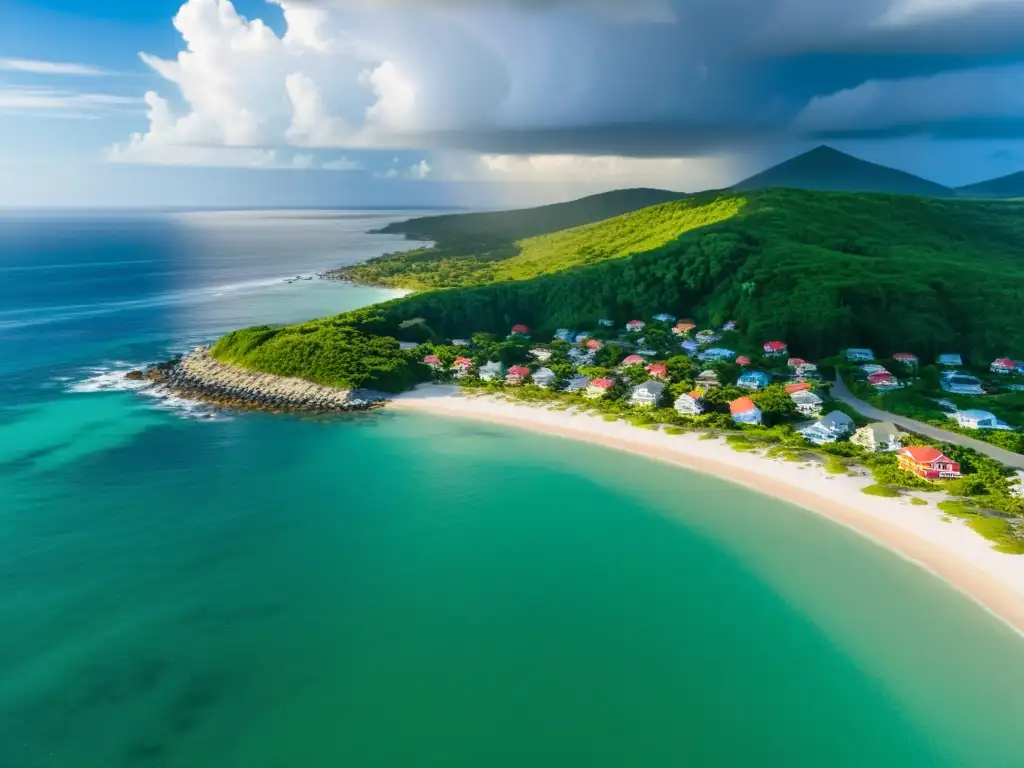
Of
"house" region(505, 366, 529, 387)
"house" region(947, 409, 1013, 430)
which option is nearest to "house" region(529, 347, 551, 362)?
"house" region(505, 366, 529, 387)

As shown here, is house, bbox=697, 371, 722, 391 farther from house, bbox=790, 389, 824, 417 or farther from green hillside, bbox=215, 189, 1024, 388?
green hillside, bbox=215, 189, 1024, 388

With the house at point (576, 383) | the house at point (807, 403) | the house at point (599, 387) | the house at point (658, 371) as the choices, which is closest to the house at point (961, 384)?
the house at point (807, 403)

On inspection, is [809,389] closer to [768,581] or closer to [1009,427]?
[1009,427]

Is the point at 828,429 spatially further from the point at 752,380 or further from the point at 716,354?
the point at 716,354

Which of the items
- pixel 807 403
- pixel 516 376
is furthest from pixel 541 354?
pixel 807 403

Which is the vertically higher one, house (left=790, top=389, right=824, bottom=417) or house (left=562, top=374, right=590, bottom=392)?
house (left=790, top=389, right=824, bottom=417)
